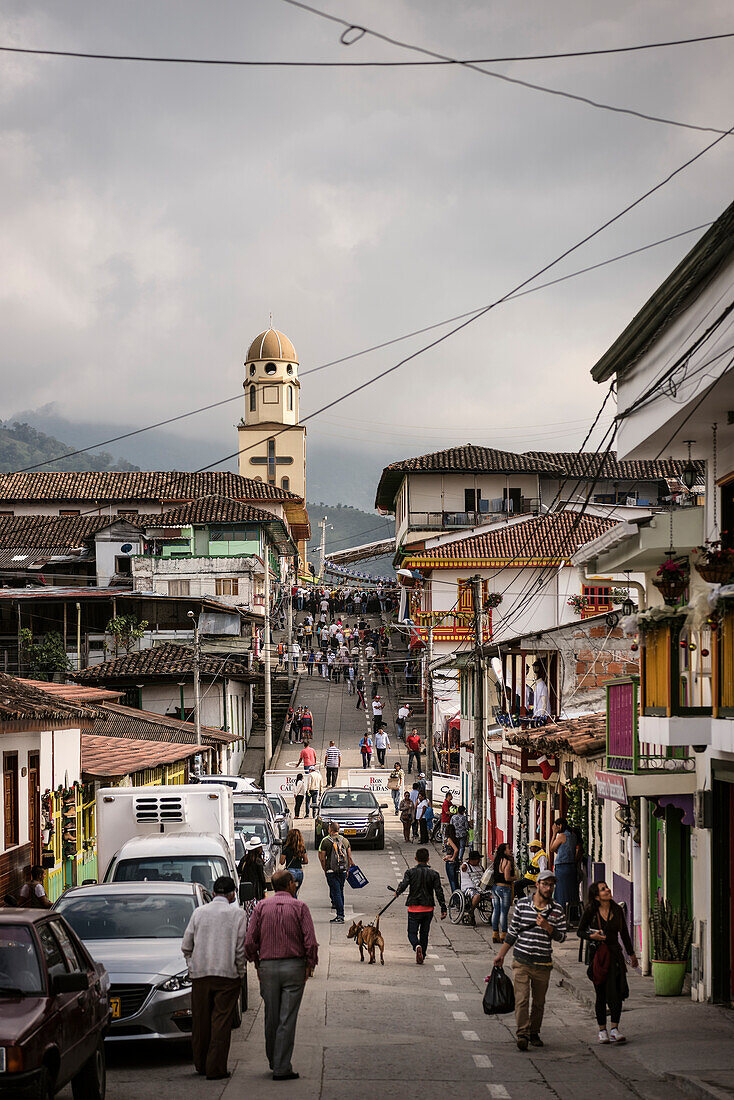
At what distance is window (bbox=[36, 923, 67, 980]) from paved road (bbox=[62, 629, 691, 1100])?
53.8 inches

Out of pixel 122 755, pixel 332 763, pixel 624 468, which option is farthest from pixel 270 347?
pixel 122 755

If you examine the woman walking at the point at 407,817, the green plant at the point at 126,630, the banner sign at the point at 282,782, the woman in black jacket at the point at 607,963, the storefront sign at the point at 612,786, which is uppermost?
the green plant at the point at 126,630

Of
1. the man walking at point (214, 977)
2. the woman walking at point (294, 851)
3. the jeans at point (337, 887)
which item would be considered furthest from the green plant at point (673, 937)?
the woman walking at point (294, 851)

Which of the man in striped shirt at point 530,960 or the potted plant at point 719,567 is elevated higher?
the potted plant at point 719,567

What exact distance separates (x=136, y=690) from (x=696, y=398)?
44556mm

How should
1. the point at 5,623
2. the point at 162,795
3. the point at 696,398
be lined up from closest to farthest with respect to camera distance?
Result: the point at 696,398, the point at 162,795, the point at 5,623

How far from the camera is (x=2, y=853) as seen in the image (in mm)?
18703

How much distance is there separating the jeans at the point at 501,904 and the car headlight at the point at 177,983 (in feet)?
29.5

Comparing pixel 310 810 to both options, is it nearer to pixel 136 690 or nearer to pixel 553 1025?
pixel 136 690

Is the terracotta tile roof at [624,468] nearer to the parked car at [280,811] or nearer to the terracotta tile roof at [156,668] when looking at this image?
the terracotta tile roof at [156,668]

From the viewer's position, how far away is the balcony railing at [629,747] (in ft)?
51.5

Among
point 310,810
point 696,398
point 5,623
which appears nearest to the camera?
point 696,398

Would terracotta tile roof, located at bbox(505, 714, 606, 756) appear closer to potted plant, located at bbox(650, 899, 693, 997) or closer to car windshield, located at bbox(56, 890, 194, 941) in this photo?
potted plant, located at bbox(650, 899, 693, 997)

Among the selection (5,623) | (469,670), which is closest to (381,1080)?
(469,670)
